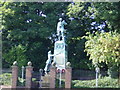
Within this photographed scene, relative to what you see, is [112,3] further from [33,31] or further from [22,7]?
[22,7]

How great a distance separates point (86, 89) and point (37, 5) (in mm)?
11125

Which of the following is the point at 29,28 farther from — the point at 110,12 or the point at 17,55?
the point at 110,12

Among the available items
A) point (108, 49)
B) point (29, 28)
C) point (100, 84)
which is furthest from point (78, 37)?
point (108, 49)

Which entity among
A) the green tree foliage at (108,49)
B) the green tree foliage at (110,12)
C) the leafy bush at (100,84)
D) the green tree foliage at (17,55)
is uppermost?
→ the green tree foliage at (110,12)

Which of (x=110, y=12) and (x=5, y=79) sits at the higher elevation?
(x=110, y=12)

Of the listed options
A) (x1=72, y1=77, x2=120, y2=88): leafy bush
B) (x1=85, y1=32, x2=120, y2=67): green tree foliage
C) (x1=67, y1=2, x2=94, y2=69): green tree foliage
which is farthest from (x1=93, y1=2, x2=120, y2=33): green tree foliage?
(x1=85, y1=32, x2=120, y2=67): green tree foliage

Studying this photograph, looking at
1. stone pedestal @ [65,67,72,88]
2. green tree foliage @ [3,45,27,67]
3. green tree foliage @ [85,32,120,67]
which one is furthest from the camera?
green tree foliage @ [3,45,27,67]

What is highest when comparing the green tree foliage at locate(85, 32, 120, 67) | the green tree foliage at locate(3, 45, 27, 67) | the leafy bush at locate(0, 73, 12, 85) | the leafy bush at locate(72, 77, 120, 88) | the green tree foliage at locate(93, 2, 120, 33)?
the green tree foliage at locate(93, 2, 120, 33)

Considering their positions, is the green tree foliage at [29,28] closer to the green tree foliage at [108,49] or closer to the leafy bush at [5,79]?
the leafy bush at [5,79]

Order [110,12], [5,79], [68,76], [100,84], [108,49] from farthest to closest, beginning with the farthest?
[110,12]
[5,79]
[100,84]
[68,76]
[108,49]

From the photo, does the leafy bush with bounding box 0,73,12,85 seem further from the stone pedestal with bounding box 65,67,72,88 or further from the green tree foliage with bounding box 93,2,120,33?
the green tree foliage with bounding box 93,2,120,33

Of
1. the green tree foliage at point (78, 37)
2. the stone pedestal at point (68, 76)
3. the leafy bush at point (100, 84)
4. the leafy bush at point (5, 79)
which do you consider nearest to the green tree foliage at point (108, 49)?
the stone pedestal at point (68, 76)

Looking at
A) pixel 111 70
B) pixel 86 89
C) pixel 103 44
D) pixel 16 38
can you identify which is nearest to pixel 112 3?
pixel 111 70

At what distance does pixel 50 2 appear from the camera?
2155 cm
